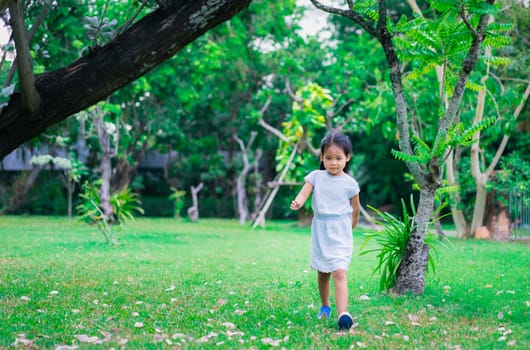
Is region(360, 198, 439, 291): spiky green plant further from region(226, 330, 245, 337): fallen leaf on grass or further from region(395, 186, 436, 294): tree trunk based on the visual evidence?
region(226, 330, 245, 337): fallen leaf on grass

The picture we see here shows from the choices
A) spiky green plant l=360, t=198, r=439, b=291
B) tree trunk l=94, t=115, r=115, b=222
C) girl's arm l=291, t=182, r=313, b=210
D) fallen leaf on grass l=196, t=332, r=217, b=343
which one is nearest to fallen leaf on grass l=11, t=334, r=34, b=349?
fallen leaf on grass l=196, t=332, r=217, b=343

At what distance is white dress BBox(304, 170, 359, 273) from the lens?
4.64 metres

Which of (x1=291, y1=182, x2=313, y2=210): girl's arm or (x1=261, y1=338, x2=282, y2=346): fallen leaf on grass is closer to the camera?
(x1=261, y1=338, x2=282, y2=346): fallen leaf on grass

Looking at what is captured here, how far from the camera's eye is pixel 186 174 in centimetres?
2769

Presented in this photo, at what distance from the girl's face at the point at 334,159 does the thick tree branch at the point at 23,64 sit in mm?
2281

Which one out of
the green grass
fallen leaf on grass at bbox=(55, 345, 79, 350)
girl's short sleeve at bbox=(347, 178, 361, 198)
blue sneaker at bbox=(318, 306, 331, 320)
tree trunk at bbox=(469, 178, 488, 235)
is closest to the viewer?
fallen leaf on grass at bbox=(55, 345, 79, 350)

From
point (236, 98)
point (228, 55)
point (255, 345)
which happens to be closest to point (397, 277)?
point (255, 345)

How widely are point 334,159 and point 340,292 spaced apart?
1000 millimetres

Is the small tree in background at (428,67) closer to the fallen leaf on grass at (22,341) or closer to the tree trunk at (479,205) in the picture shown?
the fallen leaf on grass at (22,341)

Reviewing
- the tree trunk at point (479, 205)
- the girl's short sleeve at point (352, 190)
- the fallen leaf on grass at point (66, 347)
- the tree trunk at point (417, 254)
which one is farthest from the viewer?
the tree trunk at point (479, 205)

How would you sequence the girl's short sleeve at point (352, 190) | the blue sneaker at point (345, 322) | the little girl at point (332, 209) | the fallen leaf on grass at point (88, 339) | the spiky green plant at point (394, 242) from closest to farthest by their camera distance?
the fallen leaf on grass at point (88, 339) < the blue sneaker at point (345, 322) < the little girl at point (332, 209) < the girl's short sleeve at point (352, 190) < the spiky green plant at point (394, 242)

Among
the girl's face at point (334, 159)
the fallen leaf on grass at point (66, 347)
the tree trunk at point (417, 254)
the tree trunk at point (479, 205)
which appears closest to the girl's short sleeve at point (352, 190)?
the girl's face at point (334, 159)

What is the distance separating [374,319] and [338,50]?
60.6ft

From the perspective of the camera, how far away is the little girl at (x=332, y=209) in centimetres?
464
